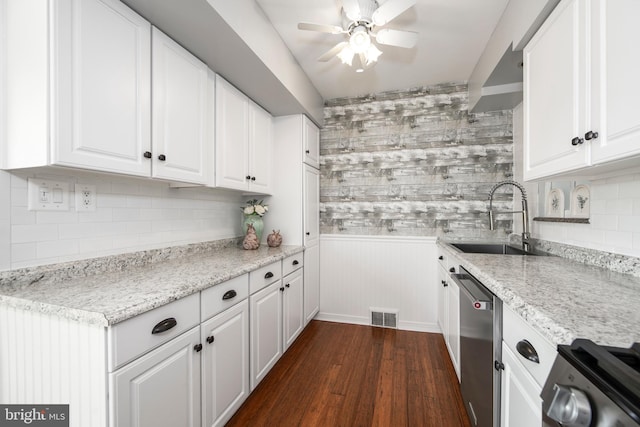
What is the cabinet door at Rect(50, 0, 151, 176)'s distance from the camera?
0.98 m

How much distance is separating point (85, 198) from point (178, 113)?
64cm

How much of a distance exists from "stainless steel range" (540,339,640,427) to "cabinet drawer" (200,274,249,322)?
4.06 feet

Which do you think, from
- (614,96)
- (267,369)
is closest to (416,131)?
(614,96)

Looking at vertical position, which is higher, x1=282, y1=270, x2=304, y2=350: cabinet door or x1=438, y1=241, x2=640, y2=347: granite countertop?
x1=438, y1=241, x2=640, y2=347: granite countertop

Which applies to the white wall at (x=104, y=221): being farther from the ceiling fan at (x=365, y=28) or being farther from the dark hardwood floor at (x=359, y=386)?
the ceiling fan at (x=365, y=28)

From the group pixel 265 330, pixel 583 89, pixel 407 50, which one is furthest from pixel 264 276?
pixel 407 50

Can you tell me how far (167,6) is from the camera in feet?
4.01

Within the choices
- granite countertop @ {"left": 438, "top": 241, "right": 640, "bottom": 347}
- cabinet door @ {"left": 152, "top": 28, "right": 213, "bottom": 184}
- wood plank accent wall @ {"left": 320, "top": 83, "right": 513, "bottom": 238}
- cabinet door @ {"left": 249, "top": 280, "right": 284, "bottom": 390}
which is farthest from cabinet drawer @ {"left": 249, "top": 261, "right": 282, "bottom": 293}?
granite countertop @ {"left": 438, "top": 241, "right": 640, "bottom": 347}

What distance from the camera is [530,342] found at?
845 millimetres

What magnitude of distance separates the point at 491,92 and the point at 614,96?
145cm

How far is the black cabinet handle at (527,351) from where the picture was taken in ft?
2.62

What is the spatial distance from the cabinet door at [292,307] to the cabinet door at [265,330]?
3.5 inches

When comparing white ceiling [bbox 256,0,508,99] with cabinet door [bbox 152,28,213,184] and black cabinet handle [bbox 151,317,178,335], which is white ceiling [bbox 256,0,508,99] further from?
black cabinet handle [bbox 151,317,178,335]

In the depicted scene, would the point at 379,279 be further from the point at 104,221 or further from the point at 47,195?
the point at 47,195
